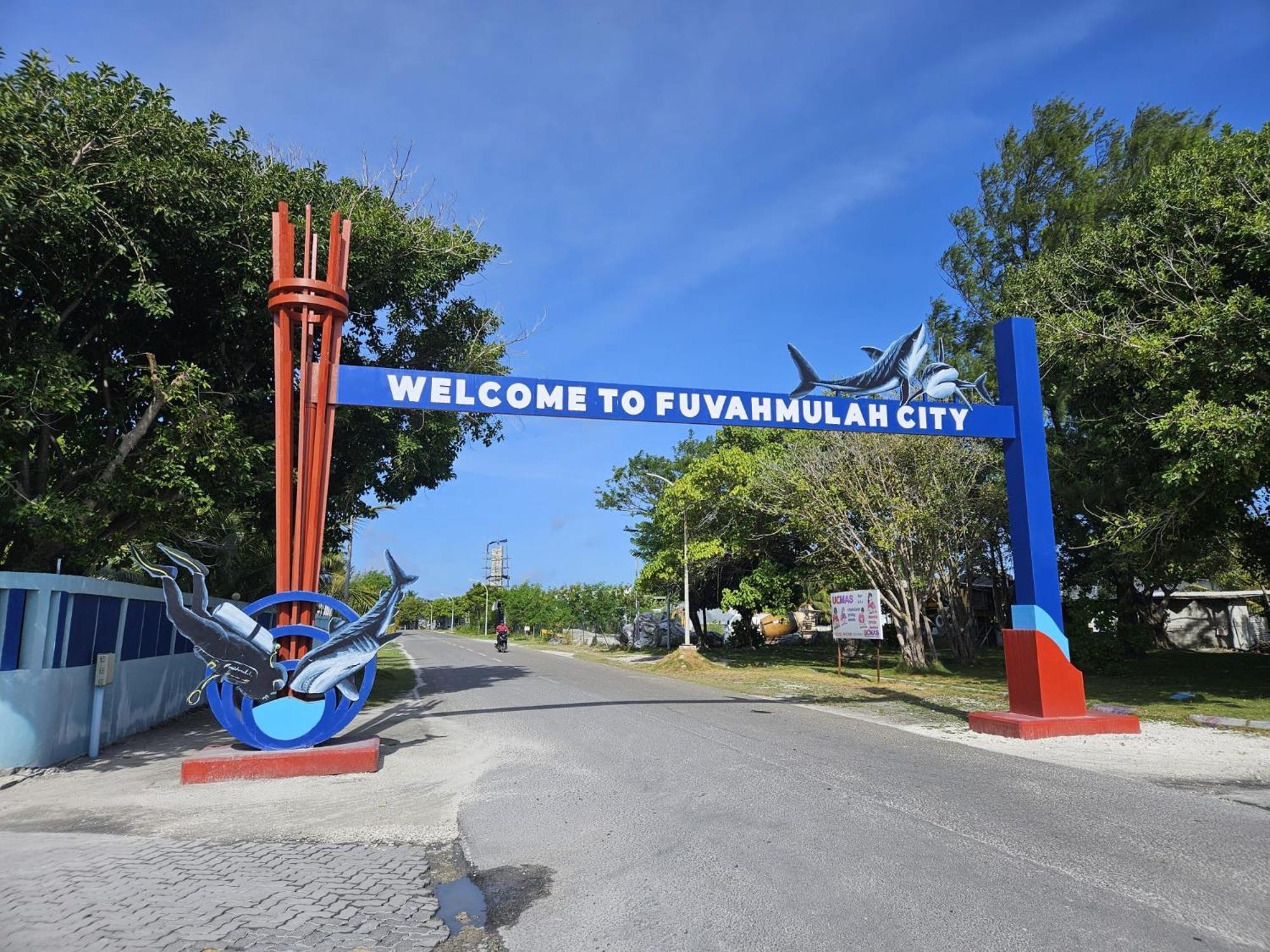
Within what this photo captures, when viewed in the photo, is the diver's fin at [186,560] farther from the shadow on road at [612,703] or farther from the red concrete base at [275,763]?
the shadow on road at [612,703]

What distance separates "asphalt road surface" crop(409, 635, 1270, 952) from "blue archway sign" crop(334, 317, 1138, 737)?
5.34ft

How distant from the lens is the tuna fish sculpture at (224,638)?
7.89 meters

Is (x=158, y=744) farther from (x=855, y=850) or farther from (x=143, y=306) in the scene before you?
(x=855, y=850)

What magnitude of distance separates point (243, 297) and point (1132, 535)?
604 inches

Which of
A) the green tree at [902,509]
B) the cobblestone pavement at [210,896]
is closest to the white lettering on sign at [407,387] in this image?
the cobblestone pavement at [210,896]

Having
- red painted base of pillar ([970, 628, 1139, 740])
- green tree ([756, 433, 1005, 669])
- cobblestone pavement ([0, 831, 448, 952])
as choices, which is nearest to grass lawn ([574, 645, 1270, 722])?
green tree ([756, 433, 1005, 669])

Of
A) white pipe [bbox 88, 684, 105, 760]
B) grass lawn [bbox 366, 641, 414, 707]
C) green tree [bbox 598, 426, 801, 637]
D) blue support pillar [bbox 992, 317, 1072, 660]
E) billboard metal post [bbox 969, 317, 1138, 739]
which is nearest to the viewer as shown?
white pipe [bbox 88, 684, 105, 760]

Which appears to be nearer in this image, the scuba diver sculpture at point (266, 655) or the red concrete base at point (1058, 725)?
the scuba diver sculpture at point (266, 655)

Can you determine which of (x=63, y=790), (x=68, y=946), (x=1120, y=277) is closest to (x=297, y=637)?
(x=63, y=790)

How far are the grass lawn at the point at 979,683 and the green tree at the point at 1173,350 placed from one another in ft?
8.72

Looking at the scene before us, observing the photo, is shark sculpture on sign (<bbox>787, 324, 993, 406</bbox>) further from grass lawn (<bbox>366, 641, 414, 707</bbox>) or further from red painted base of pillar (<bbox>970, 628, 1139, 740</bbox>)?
grass lawn (<bbox>366, 641, 414, 707</bbox>)

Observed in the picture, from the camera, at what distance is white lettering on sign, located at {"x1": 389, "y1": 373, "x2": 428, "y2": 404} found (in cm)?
925

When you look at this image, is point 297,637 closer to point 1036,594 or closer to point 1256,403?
point 1036,594

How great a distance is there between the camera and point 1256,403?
442 inches
